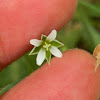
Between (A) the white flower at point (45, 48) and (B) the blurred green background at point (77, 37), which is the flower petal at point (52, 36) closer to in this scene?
(A) the white flower at point (45, 48)

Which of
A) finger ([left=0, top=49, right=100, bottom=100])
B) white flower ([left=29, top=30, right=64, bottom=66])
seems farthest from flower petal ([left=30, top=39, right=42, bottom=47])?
finger ([left=0, top=49, right=100, bottom=100])

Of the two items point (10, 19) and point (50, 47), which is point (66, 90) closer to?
point (50, 47)

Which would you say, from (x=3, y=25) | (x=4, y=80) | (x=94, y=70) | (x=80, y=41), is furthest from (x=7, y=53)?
(x=80, y=41)

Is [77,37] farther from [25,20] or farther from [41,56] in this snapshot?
[25,20]

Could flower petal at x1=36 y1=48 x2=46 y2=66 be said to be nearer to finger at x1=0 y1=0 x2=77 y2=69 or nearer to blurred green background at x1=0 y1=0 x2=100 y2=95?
finger at x1=0 y1=0 x2=77 y2=69

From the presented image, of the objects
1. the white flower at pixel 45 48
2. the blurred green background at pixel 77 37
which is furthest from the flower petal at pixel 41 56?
the blurred green background at pixel 77 37

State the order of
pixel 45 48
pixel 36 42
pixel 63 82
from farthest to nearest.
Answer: pixel 45 48 < pixel 36 42 < pixel 63 82

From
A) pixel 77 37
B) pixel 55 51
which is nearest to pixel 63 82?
pixel 55 51
